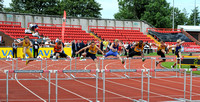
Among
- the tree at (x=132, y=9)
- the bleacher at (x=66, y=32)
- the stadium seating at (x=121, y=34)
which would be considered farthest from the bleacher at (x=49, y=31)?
the tree at (x=132, y=9)

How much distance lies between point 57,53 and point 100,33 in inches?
1028

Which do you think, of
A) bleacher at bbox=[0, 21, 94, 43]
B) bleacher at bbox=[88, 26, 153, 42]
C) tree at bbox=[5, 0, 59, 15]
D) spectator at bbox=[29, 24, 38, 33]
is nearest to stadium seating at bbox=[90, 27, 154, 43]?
bleacher at bbox=[88, 26, 153, 42]

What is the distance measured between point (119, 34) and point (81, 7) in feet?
84.6

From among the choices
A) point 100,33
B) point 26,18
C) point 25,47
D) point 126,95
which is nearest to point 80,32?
point 100,33

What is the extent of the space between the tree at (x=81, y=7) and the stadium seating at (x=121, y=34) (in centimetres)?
2275

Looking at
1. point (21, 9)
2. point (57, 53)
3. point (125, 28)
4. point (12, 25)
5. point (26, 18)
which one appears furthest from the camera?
point (21, 9)

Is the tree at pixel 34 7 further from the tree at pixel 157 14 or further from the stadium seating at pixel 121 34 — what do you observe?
the stadium seating at pixel 121 34

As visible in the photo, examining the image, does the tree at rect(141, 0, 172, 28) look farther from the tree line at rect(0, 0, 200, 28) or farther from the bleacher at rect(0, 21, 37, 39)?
the bleacher at rect(0, 21, 37, 39)

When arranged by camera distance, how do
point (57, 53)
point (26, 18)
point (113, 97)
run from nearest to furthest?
point (113, 97) → point (57, 53) → point (26, 18)

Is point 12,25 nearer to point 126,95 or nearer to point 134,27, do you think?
point 134,27

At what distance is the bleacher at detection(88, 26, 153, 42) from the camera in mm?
40403

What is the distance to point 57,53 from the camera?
14930 millimetres

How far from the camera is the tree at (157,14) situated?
65.0 meters

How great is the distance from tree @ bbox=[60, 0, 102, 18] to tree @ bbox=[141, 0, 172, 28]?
12120 millimetres
